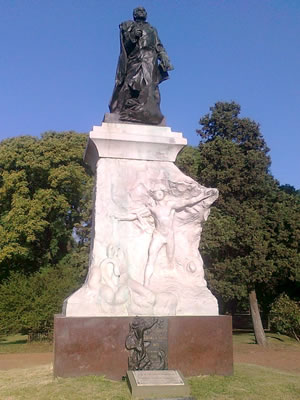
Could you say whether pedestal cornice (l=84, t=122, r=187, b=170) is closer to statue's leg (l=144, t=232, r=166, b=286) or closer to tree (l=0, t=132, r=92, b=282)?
statue's leg (l=144, t=232, r=166, b=286)

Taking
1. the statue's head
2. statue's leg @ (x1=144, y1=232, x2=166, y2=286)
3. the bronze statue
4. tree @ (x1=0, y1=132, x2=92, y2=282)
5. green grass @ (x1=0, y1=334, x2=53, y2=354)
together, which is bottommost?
green grass @ (x1=0, y1=334, x2=53, y2=354)

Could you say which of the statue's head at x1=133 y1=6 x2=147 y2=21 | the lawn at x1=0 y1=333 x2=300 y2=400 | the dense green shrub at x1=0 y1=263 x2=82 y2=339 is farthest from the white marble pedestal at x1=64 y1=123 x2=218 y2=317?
the dense green shrub at x1=0 y1=263 x2=82 y2=339

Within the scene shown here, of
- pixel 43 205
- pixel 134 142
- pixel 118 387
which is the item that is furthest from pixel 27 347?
pixel 118 387

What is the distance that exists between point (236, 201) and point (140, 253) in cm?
1339

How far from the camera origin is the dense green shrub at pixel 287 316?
19.1 m

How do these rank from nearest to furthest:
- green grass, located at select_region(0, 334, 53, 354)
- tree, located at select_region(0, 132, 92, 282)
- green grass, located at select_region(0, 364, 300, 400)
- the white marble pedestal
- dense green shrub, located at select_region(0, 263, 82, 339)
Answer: green grass, located at select_region(0, 364, 300, 400) < the white marble pedestal < green grass, located at select_region(0, 334, 53, 354) < dense green shrub, located at select_region(0, 263, 82, 339) < tree, located at select_region(0, 132, 92, 282)

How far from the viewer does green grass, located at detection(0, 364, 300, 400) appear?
519 centimetres

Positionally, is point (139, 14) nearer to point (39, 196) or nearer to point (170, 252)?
point (170, 252)

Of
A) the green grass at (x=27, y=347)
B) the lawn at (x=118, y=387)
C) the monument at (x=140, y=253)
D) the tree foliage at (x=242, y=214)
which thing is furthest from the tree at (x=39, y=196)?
the lawn at (x=118, y=387)

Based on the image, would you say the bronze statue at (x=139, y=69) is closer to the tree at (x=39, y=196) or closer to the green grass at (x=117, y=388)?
the green grass at (x=117, y=388)

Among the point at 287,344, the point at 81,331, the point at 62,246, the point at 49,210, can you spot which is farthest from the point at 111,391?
the point at 62,246

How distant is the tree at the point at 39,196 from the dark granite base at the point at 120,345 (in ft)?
52.0

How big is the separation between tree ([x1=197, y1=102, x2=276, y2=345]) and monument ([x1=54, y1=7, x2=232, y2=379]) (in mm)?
11334

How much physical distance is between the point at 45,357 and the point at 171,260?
9581 millimetres
